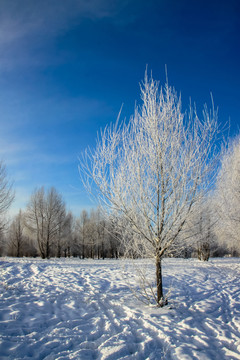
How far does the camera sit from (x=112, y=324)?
4160 millimetres

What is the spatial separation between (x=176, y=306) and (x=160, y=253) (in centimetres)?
138

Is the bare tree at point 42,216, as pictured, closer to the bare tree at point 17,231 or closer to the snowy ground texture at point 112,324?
the bare tree at point 17,231

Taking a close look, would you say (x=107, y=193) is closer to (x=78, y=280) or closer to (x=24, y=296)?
(x=24, y=296)

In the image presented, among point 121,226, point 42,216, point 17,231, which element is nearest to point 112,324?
point 121,226

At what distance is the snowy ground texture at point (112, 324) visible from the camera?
322 centimetres

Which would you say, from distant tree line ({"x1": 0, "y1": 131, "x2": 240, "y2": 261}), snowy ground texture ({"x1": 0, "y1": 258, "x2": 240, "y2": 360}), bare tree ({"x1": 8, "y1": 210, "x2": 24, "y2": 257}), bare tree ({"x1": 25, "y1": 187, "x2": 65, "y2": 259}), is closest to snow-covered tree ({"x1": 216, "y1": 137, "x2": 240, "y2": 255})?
distant tree line ({"x1": 0, "y1": 131, "x2": 240, "y2": 261})

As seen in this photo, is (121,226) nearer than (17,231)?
Yes

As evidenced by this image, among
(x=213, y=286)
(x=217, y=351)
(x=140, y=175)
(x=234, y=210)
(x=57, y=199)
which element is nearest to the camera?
(x=217, y=351)

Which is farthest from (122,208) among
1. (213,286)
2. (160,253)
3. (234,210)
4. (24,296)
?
(234,210)

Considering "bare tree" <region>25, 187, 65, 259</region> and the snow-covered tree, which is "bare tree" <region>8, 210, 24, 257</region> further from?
the snow-covered tree

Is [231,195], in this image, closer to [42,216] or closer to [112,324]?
[112,324]

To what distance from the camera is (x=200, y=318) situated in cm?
468

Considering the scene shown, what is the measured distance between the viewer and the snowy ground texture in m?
3.22

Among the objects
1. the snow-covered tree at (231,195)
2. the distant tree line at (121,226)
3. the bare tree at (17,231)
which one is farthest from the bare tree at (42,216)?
the snow-covered tree at (231,195)
